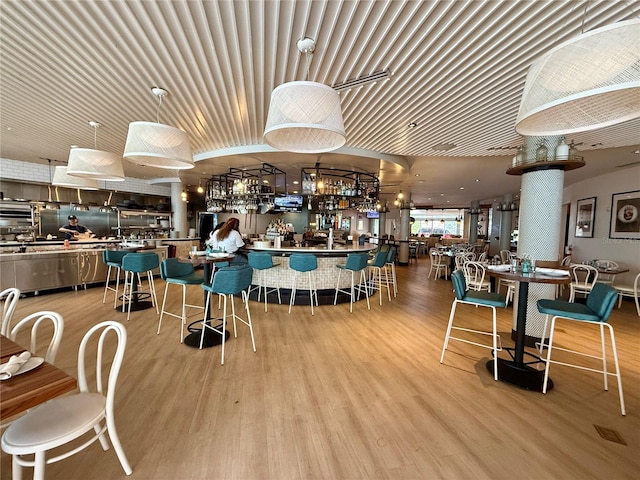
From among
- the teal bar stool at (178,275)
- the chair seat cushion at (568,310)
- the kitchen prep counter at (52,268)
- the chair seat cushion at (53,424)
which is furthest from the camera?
the kitchen prep counter at (52,268)

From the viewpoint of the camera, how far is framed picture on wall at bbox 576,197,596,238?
7867 mm

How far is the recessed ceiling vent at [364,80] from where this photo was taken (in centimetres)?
300

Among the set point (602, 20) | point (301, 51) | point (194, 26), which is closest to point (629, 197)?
point (602, 20)

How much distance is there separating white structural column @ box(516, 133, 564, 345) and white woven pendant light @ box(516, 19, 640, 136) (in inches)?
82.3

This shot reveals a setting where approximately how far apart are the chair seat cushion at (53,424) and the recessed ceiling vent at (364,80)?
3560 millimetres

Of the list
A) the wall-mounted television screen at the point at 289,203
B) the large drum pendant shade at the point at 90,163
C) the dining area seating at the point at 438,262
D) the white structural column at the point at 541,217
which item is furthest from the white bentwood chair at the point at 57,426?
the dining area seating at the point at 438,262

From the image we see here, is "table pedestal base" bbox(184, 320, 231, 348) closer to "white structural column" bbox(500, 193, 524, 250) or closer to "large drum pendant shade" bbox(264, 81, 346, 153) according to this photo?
"large drum pendant shade" bbox(264, 81, 346, 153)

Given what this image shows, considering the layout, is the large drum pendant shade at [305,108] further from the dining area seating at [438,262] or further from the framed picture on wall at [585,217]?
the framed picture on wall at [585,217]

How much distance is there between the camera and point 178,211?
1053 cm

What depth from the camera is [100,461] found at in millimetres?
1805

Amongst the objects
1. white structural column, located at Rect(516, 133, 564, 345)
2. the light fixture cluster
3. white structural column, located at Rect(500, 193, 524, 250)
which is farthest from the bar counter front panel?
white structural column, located at Rect(500, 193, 524, 250)

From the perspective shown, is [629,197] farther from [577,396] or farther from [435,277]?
[577,396]

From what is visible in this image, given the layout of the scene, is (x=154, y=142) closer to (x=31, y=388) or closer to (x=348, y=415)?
(x=31, y=388)

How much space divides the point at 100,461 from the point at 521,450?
293 centimetres
